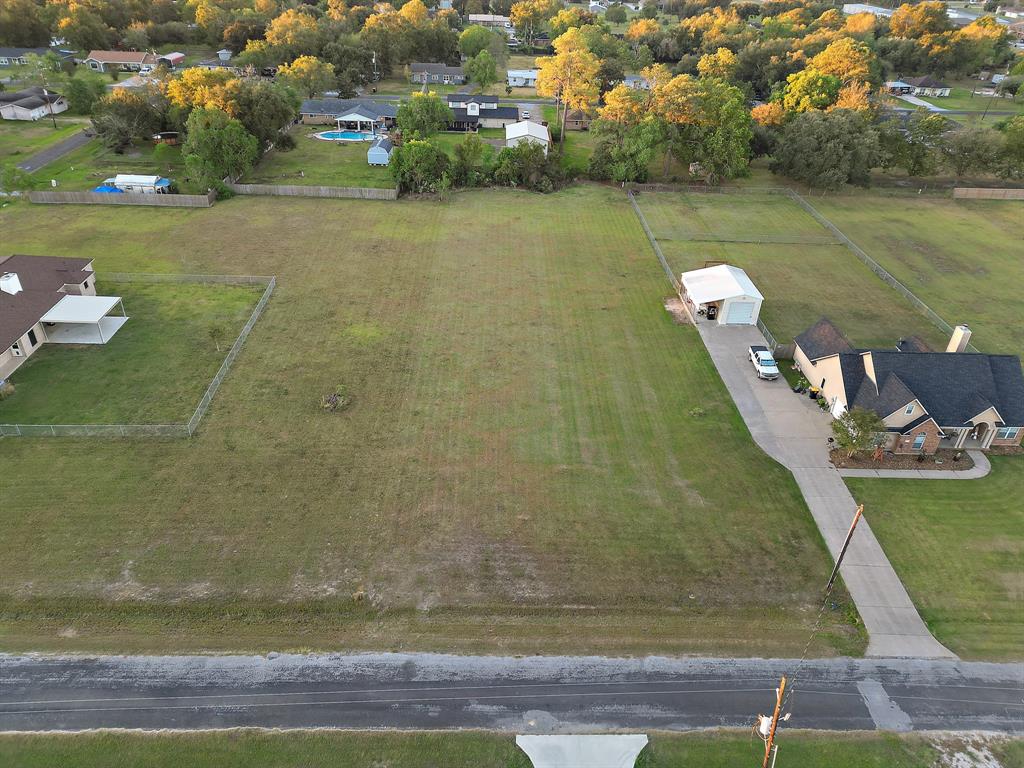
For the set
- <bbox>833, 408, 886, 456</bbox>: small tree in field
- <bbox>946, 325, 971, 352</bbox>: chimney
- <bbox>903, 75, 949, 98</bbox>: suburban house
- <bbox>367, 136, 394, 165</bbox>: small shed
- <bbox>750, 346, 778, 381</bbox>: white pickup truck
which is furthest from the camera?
<bbox>903, 75, 949, 98</bbox>: suburban house

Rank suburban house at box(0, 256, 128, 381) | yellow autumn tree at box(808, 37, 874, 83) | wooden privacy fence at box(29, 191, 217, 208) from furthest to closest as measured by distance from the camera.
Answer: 1. yellow autumn tree at box(808, 37, 874, 83)
2. wooden privacy fence at box(29, 191, 217, 208)
3. suburban house at box(0, 256, 128, 381)

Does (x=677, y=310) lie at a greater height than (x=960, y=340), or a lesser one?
lesser

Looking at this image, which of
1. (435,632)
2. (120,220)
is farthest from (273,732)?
(120,220)

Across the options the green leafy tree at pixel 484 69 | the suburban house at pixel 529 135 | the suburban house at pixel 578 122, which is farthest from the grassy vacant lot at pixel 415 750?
the green leafy tree at pixel 484 69

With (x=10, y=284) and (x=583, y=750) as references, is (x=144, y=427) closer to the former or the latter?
(x=10, y=284)

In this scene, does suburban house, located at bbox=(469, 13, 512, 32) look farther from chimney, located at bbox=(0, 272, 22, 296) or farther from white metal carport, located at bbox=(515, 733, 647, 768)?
white metal carport, located at bbox=(515, 733, 647, 768)

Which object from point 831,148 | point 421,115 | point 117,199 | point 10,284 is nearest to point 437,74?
point 421,115

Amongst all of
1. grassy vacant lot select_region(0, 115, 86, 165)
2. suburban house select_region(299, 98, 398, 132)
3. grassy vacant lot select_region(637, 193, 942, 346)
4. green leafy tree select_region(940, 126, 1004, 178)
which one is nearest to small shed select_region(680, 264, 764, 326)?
grassy vacant lot select_region(637, 193, 942, 346)

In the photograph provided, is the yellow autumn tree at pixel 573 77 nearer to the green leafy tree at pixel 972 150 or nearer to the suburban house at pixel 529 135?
the suburban house at pixel 529 135
